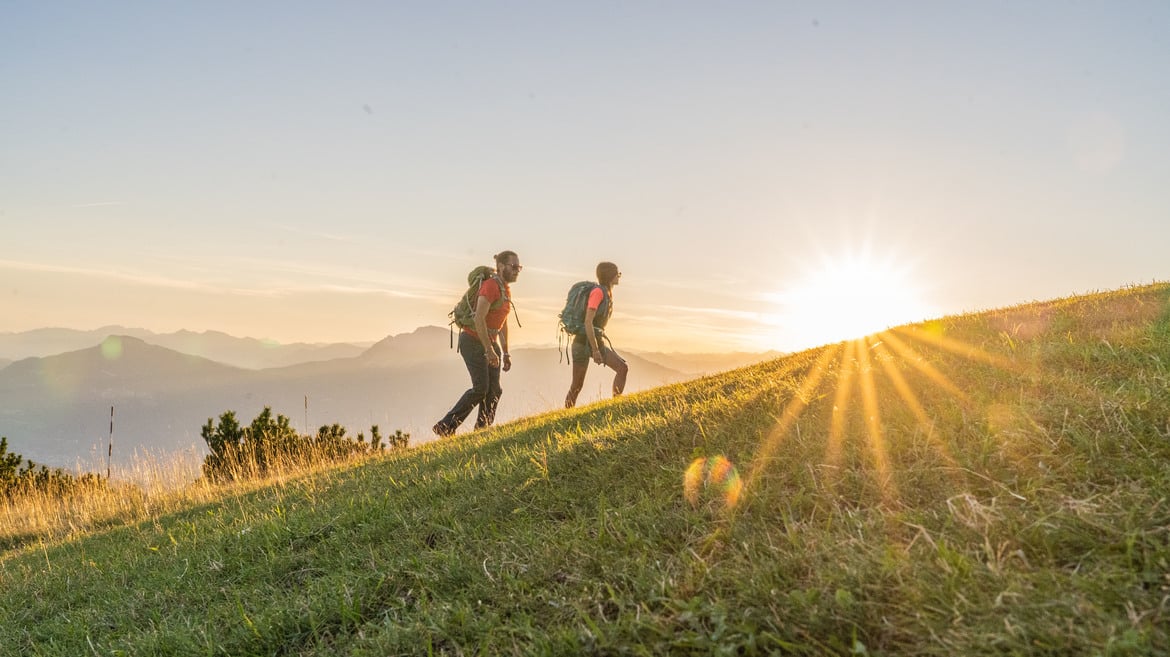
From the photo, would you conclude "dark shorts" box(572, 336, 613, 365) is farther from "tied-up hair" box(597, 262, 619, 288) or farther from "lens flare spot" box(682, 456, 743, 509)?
"lens flare spot" box(682, 456, 743, 509)

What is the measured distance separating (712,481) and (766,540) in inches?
29.7

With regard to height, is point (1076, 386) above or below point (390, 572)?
above

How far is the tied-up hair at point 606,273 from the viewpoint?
40.9 ft

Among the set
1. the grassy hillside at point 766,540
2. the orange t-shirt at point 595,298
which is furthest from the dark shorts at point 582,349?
the grassy hillside at point 766,540

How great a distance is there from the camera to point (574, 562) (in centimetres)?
332

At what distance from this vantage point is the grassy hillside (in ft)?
7.75

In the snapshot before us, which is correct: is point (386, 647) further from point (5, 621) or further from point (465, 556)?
point (5, 621)

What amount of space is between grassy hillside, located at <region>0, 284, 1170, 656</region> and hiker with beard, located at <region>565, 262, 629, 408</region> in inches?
248

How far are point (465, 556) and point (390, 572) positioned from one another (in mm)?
451

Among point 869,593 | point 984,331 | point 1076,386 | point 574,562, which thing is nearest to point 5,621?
point 574,562

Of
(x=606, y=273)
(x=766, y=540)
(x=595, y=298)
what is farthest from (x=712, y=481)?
(x=606, y=273)

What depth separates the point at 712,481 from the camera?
12.4 ft

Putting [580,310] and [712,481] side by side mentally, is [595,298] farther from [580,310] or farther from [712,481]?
[712,481]

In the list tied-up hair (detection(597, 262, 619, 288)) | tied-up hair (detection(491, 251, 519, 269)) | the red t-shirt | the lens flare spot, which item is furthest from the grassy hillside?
tied-up hair (detection(597, 262, 619, 288))
